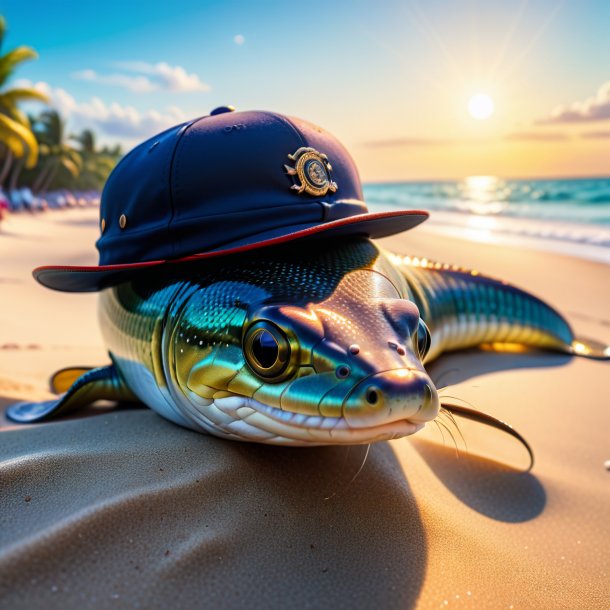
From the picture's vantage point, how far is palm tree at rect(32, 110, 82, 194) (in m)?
40.7

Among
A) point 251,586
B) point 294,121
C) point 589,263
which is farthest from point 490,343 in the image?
point 589,263

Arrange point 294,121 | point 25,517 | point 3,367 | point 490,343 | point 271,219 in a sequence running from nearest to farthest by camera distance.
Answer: point 25,517, point 271,219, point 294,121, point 3,367, point 490,343

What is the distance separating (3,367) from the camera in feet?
11.3

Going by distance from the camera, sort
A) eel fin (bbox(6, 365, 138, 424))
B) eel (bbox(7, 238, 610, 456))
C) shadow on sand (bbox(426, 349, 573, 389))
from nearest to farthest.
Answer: eel (bbox(7, 238, 610, 456)) < eel fin (bbox(6, 365, 138, 424)) < shadow on sand (bbox(426, 349, 573, 389))

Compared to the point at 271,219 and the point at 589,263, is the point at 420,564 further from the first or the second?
the point at 589,263

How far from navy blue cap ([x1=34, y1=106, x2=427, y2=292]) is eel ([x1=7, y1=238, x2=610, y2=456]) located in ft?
→ 0.29

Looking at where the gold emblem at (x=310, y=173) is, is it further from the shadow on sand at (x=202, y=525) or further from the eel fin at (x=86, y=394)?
the eel fin at (x=86, y=394)

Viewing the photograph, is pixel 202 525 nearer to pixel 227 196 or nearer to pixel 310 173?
pixel 227 196

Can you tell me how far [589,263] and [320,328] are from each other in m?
7.94

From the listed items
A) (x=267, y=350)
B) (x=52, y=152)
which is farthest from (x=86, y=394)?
(x=52, y=152)

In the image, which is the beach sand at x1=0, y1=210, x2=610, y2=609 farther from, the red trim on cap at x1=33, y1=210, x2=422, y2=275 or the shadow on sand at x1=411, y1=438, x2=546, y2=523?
the red trim on cap at x1=33, y1=210, x2=422, y2=275

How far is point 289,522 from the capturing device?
1.54 m

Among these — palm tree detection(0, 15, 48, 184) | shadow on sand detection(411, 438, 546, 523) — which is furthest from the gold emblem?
palm tree detection(0, 15, 48, 184)

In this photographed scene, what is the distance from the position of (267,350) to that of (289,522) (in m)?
0.49
